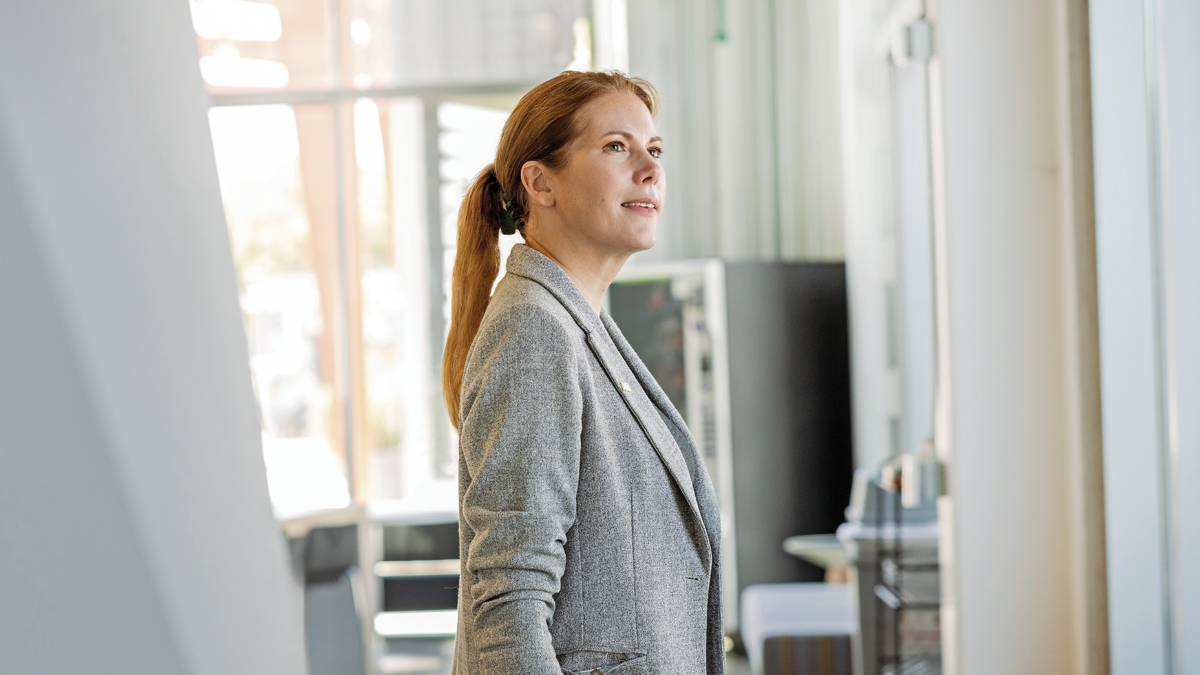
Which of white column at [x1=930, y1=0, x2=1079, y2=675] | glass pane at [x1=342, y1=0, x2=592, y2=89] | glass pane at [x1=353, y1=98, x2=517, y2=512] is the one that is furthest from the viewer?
glass pane at [x1=342, y1=0, x2=592, y2=89]

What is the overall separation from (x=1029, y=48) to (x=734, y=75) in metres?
2.89

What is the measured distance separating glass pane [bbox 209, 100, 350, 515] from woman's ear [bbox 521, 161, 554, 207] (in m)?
4.15

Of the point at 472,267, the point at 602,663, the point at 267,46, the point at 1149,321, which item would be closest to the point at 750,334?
the point at 1149,321

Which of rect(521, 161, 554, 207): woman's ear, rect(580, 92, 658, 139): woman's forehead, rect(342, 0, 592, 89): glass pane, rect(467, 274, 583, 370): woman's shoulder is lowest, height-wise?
rect(467, 274, 583, 370): woman's shoulder

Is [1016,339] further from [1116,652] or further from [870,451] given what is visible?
[870,451]

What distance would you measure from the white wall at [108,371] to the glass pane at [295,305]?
3.62m

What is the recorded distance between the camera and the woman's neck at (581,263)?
114cm

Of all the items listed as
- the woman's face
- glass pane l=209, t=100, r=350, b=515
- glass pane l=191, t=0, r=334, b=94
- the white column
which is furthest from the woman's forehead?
glass pane l=191, t=0, r=334, b=94

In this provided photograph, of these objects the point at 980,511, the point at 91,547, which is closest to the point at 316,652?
the point at 980,511

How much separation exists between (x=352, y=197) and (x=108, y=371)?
4.09 m

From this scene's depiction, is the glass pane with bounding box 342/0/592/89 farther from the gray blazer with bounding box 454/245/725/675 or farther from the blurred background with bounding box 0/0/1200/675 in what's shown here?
the gray blazer with bounding box 454/245/725/675

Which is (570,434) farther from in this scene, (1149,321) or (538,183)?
(1149,321)

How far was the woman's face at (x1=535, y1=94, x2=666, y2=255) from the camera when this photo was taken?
3.66 ft

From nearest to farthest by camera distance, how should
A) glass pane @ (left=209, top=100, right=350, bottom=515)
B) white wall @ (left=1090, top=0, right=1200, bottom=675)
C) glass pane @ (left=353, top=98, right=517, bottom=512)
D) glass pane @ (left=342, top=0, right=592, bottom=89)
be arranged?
white wall @ (left=1090, top=0, right=1200, bottom=675) < glass pane @ (left=353, top=98, right=517, bottom=512) < glass pane @ (left=342, top=0, right=592, bottom=89) < glass pane @ (left=209, top=100, right=350, bottom=515)
